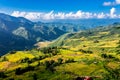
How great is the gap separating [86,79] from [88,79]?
304mm

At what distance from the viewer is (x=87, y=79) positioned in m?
39.0

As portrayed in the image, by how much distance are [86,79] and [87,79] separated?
0.49ft

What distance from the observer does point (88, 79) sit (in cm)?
3909

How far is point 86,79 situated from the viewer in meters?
39.1

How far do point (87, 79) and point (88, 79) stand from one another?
0.17 metres
